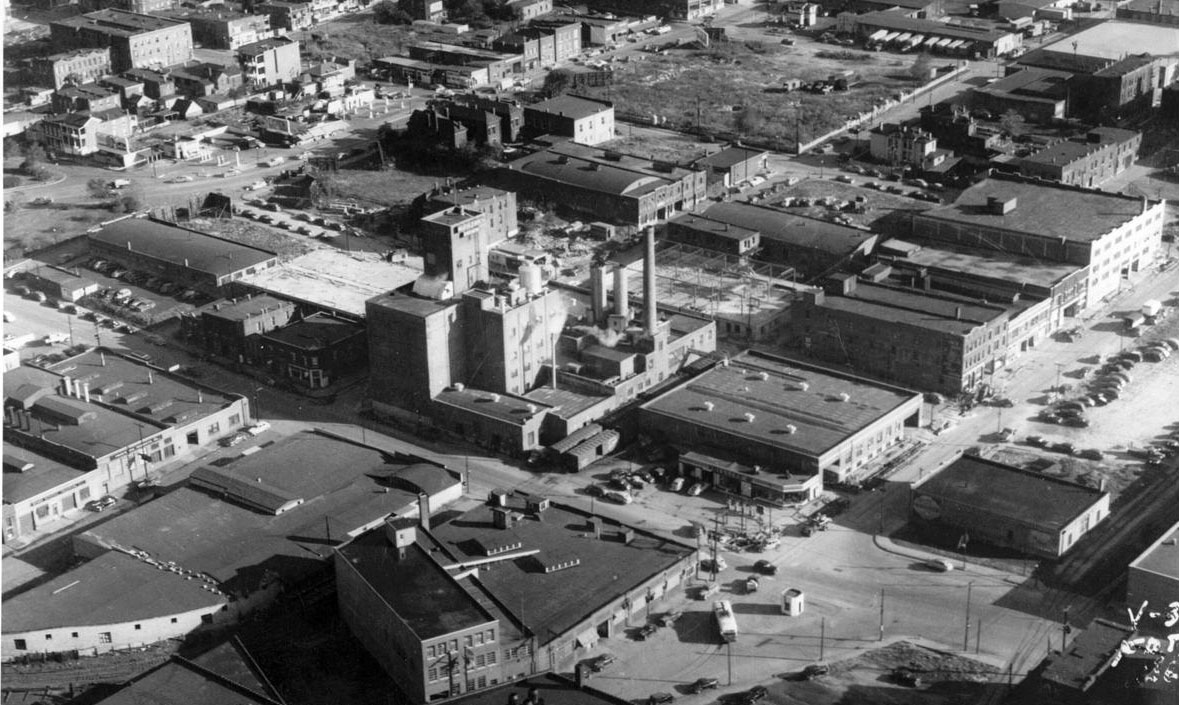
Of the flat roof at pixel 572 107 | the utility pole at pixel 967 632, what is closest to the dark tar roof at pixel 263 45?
the flat roof at pixel 572 107

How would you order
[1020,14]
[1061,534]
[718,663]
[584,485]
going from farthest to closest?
1. [1020,14]
2. [584,485]
3. [1061,534]
4. [718,663]

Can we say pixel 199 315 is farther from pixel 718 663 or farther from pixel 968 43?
pixel 968 43

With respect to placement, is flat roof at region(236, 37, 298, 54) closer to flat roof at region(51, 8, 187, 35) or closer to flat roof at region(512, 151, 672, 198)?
flat roof at region(51, 8, 187, 35)

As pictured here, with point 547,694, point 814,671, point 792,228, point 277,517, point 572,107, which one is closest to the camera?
point 547,694

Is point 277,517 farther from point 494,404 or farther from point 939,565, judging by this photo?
point 939,565

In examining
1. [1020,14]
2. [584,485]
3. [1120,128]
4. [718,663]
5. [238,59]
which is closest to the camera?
[718,663]

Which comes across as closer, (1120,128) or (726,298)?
(726,298)

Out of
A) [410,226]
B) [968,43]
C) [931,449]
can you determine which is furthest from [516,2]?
[931,449]

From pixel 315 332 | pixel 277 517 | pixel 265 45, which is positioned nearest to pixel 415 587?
pixel 277 517
